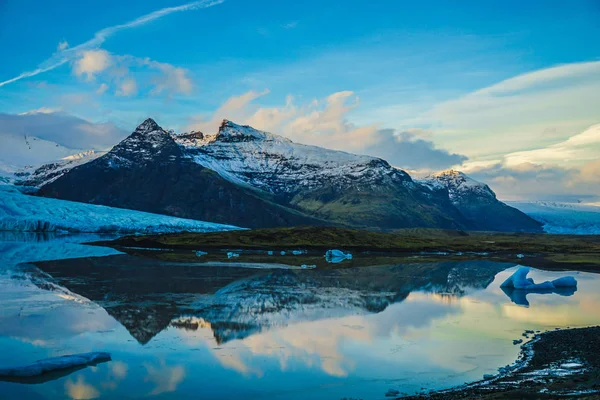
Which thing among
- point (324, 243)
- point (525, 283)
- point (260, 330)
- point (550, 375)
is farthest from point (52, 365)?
point (324, 243)

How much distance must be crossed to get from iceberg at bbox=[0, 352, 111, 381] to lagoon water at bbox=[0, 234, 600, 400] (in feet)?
2.18

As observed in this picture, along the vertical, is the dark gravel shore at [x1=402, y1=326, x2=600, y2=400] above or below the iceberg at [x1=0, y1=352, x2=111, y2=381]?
below

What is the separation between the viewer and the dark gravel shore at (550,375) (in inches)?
606

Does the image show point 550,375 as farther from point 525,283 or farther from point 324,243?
point 324,243

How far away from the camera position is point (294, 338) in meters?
25.0

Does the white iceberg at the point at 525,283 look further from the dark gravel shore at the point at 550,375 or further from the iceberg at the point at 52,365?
the iceberg at the point at 52,365

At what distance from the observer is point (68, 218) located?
445 ft

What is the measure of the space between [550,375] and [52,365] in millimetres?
18114

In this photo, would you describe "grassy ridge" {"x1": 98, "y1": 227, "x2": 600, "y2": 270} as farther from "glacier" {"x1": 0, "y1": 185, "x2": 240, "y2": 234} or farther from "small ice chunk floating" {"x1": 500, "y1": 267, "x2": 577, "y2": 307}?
"small ice chunk floating" {"x1": 500, "y1": 267, "x2": 577, "y2": 307}

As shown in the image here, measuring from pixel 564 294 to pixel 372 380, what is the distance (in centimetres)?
3478

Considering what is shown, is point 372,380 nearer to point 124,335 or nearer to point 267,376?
point 267,376

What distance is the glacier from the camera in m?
129

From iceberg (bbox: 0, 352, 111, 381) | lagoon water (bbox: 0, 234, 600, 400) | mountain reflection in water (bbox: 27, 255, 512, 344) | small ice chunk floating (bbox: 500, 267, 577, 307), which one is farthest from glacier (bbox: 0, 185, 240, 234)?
iceberg (bbox: 0, 352, 111, 381)

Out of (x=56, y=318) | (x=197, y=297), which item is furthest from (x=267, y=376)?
(x=197, y=297)
